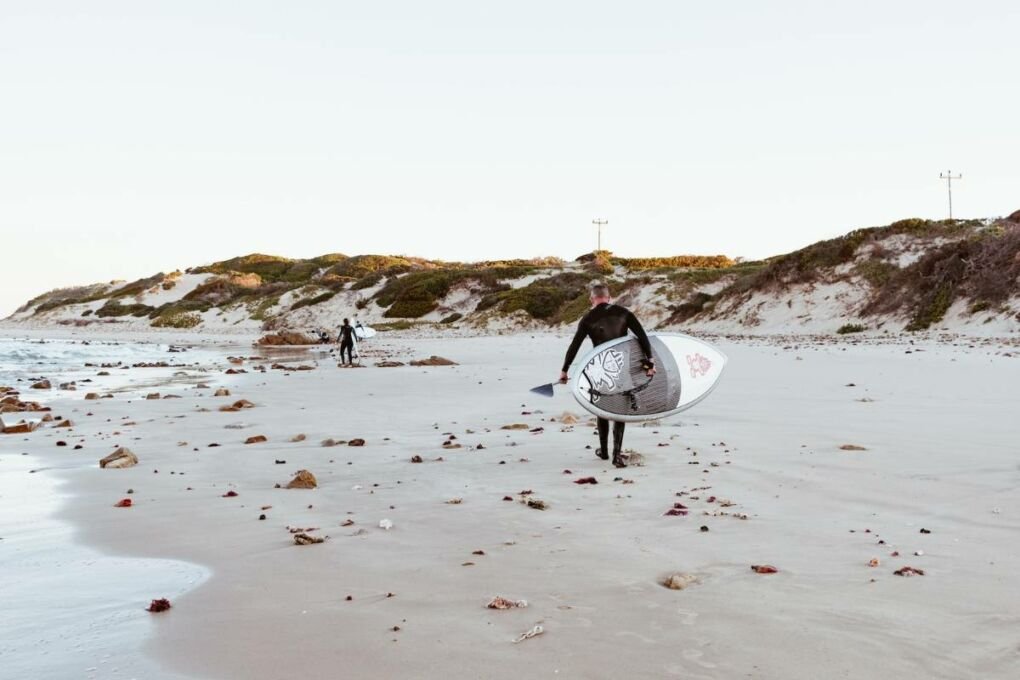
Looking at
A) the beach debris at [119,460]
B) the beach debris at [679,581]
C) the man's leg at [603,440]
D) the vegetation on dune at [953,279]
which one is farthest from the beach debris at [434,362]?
the beach debris at [679,581]

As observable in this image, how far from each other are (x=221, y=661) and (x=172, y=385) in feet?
47.7

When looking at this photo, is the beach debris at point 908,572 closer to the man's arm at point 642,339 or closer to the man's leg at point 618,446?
the man's leg at point 618,446

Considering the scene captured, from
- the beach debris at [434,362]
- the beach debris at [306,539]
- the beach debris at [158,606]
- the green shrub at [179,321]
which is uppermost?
the green shrub at [179,321]

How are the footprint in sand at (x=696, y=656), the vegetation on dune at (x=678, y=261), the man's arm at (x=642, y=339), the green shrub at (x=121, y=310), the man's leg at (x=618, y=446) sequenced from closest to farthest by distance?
the footprint in sand at (x=696, y=656), the man's leg at (x=618, y=446), the man's arm at (x=642, y=339), the vegetation on dune at (x=678, y=261), the green shrub at (x=121, y=310)

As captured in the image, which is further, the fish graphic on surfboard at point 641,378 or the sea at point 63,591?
the fish graphic on surfboard at point 641,378

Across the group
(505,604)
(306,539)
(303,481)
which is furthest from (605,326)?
(505,604)

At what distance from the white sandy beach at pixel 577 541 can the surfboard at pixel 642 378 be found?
0.43 m

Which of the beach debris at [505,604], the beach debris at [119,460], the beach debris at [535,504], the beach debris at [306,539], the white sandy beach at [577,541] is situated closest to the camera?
the white sandy beach at [577,541]

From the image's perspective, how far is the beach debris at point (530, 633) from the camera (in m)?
3.38

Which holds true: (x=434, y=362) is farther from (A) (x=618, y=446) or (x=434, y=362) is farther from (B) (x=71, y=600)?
(B) (x=71, y=600)

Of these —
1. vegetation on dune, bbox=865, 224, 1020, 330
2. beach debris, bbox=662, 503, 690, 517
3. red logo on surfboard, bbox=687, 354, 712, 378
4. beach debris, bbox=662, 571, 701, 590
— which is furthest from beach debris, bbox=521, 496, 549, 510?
vegetation on dune, bbox=865, 224, 1020, 330

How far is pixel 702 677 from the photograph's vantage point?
118 inches

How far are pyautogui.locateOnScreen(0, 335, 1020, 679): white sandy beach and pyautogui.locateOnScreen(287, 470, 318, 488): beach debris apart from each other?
0.10 meters

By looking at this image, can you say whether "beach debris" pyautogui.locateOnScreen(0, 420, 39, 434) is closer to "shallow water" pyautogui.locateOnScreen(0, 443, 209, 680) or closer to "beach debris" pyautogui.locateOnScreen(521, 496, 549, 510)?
"shallow water" pyautogui.locateOnScreen(0, 443, 209, 680)
